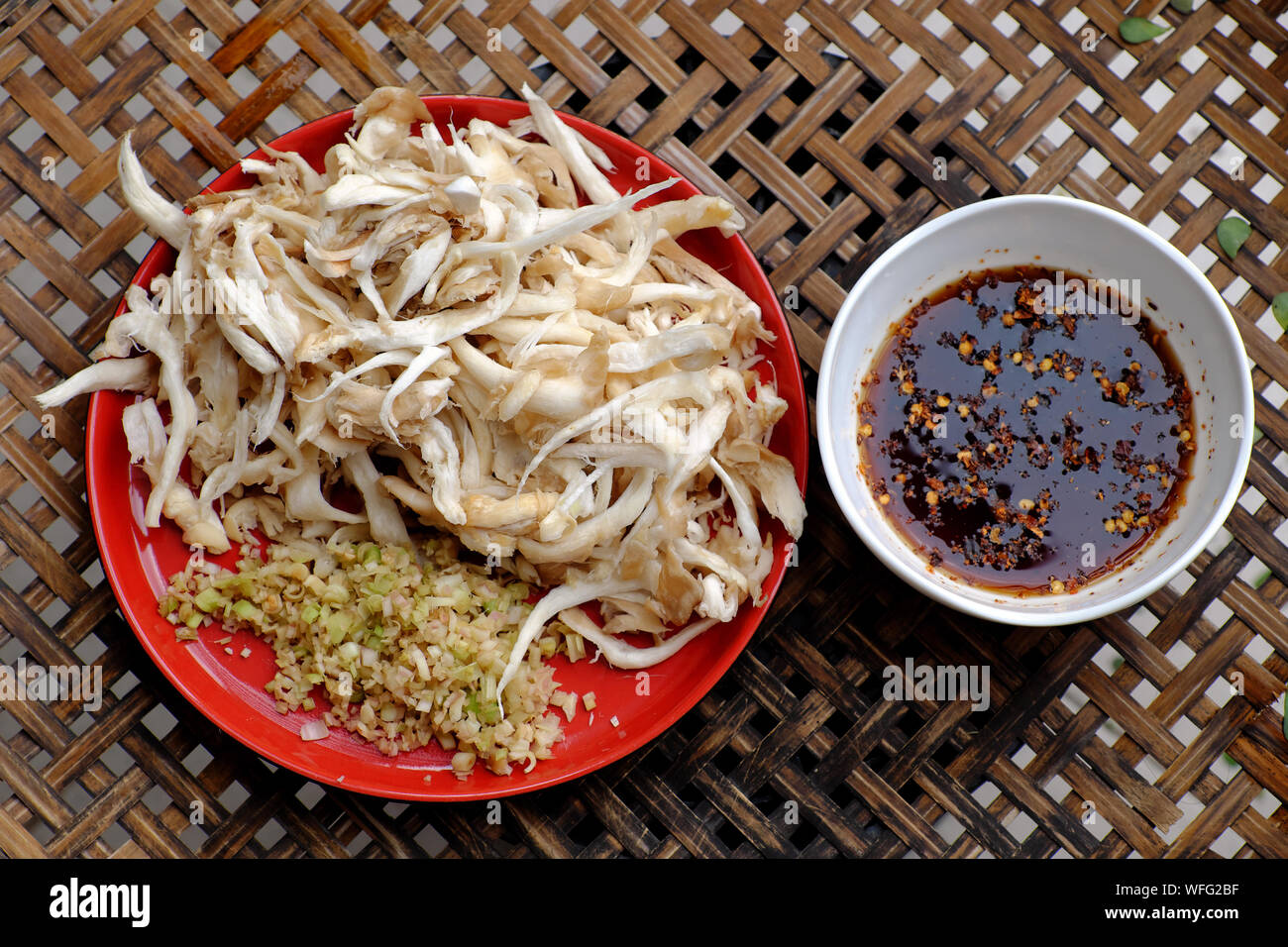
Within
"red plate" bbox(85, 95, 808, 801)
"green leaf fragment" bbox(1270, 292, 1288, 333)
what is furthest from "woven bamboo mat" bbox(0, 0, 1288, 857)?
"red plate" bbox(85, 95, 808, 801)

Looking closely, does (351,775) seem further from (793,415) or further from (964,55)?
(964,55)

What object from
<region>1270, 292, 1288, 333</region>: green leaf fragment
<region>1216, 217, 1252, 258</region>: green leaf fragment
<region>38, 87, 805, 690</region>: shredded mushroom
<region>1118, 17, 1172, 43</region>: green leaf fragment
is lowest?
<region>1270, 292, 1288, 333</region>: green leaf fragment

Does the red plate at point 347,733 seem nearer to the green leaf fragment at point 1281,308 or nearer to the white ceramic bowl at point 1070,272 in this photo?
the white ceramic bowl at point 1070,272

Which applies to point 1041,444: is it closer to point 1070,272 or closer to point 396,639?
point 1070,272

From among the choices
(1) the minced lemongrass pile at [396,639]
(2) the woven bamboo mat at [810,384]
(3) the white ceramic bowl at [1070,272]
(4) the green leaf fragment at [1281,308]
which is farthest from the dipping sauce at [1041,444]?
(1) the minced lemongrass pile at [396,639]

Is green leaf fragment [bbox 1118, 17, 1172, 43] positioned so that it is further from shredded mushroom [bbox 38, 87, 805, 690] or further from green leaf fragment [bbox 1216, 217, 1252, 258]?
shredded mushroom [bbox 38, 87, 805, 690]

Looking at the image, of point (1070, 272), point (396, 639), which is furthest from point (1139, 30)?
point (396, 639)
